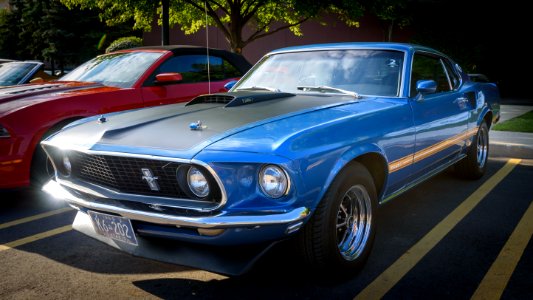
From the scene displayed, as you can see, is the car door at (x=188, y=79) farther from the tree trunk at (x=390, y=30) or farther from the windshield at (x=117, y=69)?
the tree trunk at (x=390, y=30)

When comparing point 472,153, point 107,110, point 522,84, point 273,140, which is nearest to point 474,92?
point 472,153

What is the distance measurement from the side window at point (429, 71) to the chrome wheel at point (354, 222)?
1.32 m

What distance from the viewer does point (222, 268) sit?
8.31 ft

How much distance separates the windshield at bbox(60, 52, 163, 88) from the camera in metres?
5.79

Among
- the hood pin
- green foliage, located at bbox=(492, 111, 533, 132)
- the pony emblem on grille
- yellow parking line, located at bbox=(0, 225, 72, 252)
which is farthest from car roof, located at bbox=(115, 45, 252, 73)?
green foliage, located at bbox=(492, 111, 533, 132)

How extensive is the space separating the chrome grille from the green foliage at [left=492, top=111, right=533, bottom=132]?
27.8ft

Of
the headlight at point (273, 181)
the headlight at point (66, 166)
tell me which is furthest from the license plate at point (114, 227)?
the headlight at point (273, 181)

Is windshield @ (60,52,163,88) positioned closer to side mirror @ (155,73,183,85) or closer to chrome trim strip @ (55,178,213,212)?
side mirror @ (155,73,183,85)

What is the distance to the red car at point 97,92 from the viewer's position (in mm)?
4547

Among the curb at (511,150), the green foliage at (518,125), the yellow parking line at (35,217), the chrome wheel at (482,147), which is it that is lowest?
the green foliage at (518,125)

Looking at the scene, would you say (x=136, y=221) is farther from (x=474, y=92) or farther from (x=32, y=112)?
(x=474, y=92)

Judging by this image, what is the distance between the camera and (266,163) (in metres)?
2.50

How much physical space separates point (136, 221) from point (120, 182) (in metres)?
0.30

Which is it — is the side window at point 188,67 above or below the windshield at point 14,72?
above
